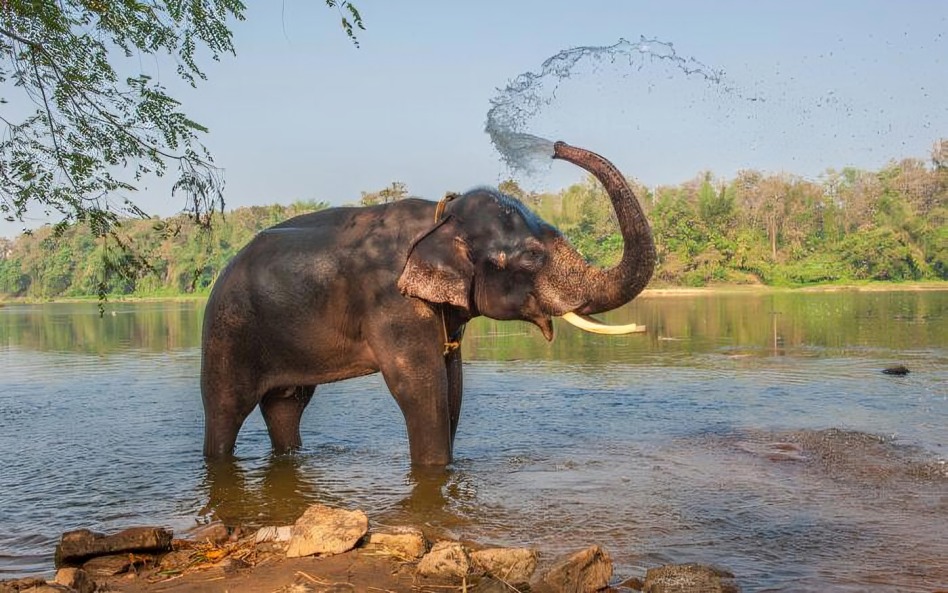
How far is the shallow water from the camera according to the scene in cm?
526

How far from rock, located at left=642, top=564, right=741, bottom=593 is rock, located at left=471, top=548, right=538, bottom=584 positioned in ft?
1.90

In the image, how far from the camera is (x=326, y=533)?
4.86 m

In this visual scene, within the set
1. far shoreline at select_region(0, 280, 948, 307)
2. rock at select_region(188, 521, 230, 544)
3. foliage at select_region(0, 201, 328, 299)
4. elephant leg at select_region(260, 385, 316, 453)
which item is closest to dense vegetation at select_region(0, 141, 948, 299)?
far shoreline at select_region(0, 280, 948, 307)

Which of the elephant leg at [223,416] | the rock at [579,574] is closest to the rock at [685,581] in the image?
the rock at [579,574]

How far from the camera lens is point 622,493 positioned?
6.39 meters

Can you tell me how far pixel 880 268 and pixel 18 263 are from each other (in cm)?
8441

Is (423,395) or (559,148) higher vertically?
(559,148)

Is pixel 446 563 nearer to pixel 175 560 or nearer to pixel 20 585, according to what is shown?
pixel 175 560

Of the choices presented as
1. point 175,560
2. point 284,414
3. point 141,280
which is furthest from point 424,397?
point 141,280

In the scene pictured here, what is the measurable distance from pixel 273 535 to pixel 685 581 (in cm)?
235

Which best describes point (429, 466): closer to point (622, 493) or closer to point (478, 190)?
point (622, 493)

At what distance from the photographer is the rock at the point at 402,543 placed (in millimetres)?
4758

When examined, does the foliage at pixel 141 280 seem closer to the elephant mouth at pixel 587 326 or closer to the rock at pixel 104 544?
the elephant mouth at pixel 587 326

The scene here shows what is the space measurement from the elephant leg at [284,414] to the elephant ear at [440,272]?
1725mm
